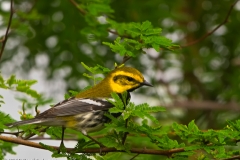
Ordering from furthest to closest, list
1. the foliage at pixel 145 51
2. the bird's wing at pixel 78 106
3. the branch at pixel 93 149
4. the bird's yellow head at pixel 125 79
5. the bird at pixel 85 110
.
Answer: the foliage at pixel 145 51, the bird's yellow head at pixel 125 79, the bird's wing at pixel 78 106, the bird at pixel 85 110, the branch at pixel 93 149

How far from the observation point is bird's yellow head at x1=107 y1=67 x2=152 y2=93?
5.34 meters

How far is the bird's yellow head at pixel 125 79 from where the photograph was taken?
5.34 m

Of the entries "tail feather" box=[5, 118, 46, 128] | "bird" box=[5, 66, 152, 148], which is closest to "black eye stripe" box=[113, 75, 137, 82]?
"bird" box=[5, 66, 152, 148]

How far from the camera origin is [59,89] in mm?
9242

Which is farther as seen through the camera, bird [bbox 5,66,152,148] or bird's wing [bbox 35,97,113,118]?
bird's wing [bbox 35,97,113,118]

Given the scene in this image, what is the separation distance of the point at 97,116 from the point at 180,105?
412 cm

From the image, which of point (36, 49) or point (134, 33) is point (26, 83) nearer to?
point (134, 33)

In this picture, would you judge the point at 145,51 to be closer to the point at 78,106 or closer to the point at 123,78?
the point at 123,78

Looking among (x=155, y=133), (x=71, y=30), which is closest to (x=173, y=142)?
(x=155, y=133)

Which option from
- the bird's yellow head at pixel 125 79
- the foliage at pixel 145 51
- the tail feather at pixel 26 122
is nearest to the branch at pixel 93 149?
the tail feather at pixel 26 122

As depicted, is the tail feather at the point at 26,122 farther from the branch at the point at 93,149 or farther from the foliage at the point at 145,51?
the foliage at the point at 145,51

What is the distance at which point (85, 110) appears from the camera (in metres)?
5.08

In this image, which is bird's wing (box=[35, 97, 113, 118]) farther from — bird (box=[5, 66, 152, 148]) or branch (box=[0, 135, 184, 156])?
branch (box=[0, 135, 184, 156])

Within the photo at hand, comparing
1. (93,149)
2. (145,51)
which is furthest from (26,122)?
(145,51)
